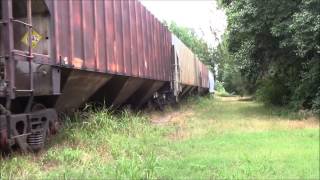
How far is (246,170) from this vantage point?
7566 mm

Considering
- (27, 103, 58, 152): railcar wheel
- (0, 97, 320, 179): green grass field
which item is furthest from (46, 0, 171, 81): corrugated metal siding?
(0, 97, 320, 179): green grass field

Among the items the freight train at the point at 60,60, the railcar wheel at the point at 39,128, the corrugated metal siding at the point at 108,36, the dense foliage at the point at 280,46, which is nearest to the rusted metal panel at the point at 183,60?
the dense foliage at the point at 280,46

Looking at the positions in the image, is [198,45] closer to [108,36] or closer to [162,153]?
[108,36]

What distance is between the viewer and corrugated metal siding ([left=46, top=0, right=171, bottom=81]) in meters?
9.02

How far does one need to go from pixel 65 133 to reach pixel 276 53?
534 inches

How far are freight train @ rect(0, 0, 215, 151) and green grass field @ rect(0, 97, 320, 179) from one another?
466 millimetres

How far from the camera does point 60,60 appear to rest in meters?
8.66

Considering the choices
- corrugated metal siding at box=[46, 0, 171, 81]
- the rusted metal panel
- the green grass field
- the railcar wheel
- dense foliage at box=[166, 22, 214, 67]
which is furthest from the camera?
dense foliage at box=[166, 22, 214, 67]

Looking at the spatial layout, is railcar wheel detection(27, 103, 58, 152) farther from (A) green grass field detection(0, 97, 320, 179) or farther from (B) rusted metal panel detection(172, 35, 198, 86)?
(B) rusted metal panel detection(172, 35, 198, 86)

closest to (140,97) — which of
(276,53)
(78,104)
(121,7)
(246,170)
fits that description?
(121,7)

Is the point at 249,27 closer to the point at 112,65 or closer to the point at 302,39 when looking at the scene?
the point at 302,39

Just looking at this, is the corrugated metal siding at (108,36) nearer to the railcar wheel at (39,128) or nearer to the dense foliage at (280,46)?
the railcar wheel at (39,128)

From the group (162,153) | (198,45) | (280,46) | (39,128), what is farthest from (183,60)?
(198,45)

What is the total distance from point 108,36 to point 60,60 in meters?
3.02
